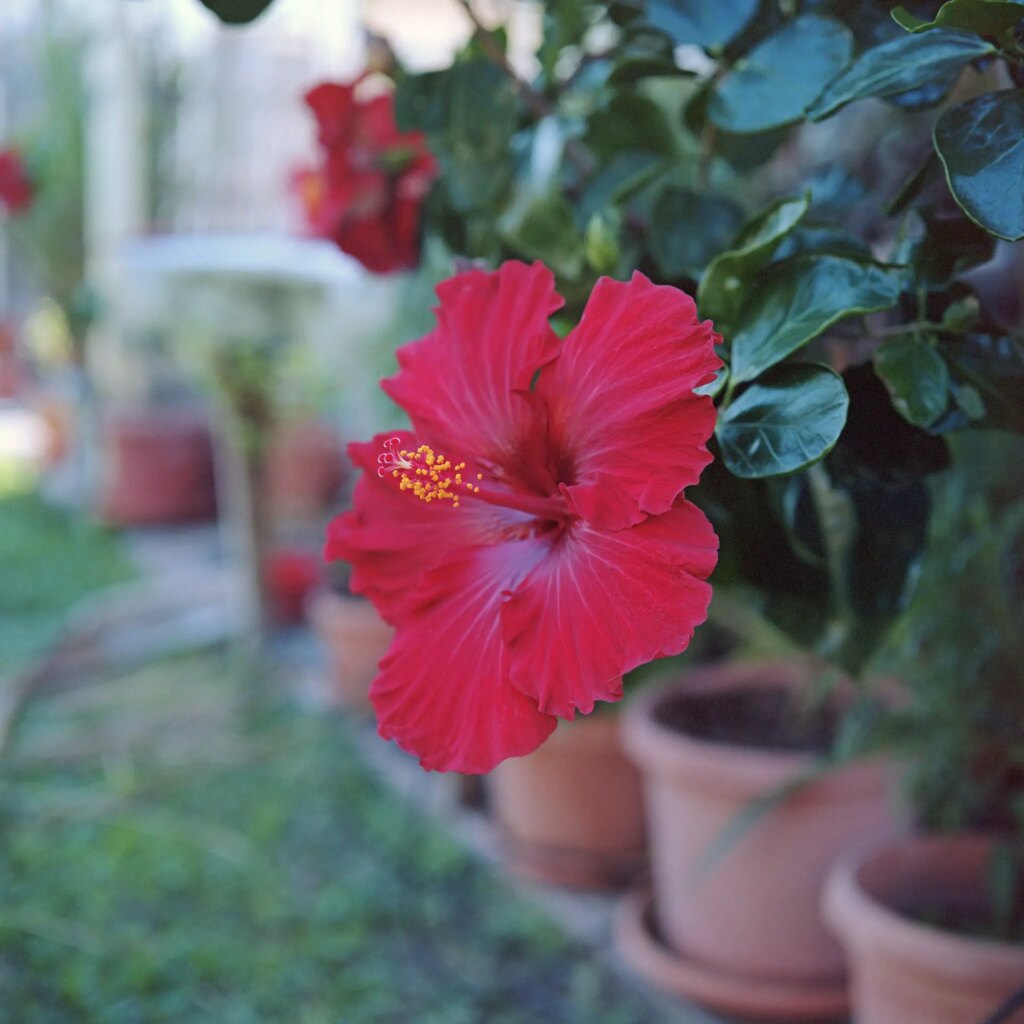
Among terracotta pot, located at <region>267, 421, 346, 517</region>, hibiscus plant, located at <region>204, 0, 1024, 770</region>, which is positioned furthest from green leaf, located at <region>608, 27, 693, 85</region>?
terracotta pot, located at <region>267, 421, 346, 517</region>

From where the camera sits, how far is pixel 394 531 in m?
0.62

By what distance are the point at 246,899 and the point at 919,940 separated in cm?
110

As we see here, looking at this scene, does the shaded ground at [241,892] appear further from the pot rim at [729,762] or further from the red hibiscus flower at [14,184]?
the red hibiscus flower at [14,184]

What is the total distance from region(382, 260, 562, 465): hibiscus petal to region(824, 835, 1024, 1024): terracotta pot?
74 cm

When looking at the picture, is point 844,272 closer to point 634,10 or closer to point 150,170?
point 634,10

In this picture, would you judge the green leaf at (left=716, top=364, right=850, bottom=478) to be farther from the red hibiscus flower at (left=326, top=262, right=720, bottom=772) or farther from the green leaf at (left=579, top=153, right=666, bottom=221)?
the green leaf at (left=579, top=153, right=666, bottom=221)

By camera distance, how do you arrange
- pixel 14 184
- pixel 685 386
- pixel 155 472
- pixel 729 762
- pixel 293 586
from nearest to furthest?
pixel 685 386 → pixel 729 762 → pixel 293 586 → pixel 14 184 → pixel 155 472

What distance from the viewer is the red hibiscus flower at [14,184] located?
3.69m

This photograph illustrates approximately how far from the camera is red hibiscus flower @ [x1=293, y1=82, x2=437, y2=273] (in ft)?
3.43

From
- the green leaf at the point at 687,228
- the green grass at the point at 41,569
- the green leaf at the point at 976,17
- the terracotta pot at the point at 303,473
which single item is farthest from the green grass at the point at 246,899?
the terracotta pot at the point at 303,473

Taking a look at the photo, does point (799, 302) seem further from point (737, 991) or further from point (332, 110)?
point (737, 991)

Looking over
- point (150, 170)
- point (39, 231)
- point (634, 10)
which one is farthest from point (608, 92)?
point (39, 231)

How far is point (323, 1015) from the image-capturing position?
1530 millimetres

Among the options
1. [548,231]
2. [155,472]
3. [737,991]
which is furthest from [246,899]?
[155,472]
